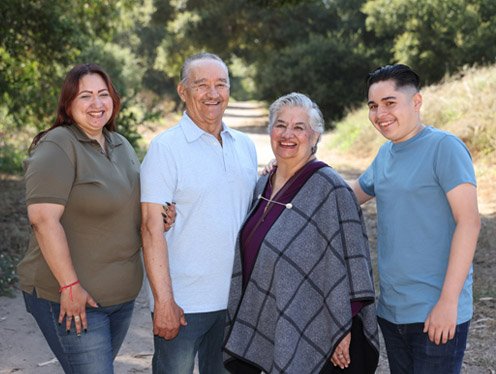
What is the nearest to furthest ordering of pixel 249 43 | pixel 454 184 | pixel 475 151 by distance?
pixel 454 184
pixel 475 151
pixel 249 43

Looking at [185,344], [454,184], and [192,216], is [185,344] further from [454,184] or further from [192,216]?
[454,184]

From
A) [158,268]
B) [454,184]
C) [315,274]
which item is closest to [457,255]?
[454,184]

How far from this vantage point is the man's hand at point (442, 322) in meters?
2.68

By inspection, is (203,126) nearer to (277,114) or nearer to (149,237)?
(277,114)

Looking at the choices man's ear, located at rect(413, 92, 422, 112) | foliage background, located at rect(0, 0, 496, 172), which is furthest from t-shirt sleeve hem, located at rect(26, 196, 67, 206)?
foliage background, located at rect(0, 0, 496, 172)

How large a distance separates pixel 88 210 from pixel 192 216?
0.50 metres

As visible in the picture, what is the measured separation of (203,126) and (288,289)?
35.7 inches

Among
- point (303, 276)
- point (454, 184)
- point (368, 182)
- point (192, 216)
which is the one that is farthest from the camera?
point (368, 182)

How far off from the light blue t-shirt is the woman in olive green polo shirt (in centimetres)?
118

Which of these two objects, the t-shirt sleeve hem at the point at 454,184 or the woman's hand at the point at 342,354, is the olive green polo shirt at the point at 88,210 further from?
A: the t-shirt sleeve hem at the point at 454,184

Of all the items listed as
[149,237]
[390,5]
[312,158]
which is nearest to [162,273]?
[149,237]

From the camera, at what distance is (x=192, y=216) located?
120 inches

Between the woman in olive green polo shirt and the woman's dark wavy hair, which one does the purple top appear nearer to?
the woman in olive green polo shirt

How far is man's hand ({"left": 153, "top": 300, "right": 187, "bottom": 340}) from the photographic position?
2955 millimetres
